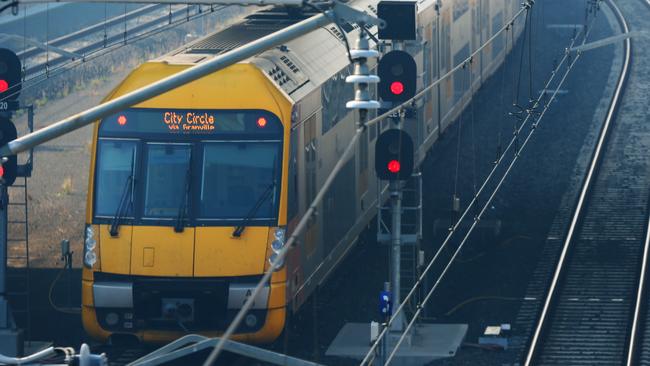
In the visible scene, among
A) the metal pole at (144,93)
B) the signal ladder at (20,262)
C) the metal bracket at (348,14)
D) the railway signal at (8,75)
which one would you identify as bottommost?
the signal ladder at (20,262)

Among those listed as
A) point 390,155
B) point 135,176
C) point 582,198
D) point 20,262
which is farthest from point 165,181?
point 582,198

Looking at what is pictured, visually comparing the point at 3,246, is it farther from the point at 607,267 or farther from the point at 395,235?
the point at 607,267

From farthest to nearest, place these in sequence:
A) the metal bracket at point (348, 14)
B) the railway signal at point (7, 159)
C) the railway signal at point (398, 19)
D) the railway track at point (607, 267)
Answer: the railway track at point (607, 267) < the railway signal at point (7, 159) < the railway signal at point (398, 19) < the metal bracket at point (348, 14)

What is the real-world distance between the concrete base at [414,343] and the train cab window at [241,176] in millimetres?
2590

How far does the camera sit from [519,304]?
21.3 metres

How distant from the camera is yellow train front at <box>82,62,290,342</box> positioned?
662 inches

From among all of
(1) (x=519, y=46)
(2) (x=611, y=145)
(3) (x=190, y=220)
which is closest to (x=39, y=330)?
(3) (x=190, y=220)

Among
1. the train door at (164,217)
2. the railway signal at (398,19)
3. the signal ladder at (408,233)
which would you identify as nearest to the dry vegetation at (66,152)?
the signal ladder at (408,233)

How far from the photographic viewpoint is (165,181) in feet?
55.6

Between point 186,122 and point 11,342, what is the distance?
3.86 metres

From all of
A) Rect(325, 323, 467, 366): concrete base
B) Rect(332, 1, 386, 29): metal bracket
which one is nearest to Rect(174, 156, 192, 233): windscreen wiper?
Rect(325, 323, 467, 366): concrete base

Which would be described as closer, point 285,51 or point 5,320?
point 285,51

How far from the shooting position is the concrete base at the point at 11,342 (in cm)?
1866

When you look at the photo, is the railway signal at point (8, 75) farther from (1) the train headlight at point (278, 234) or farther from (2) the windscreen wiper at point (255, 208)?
(1) the train headlight at point (278, 234)
